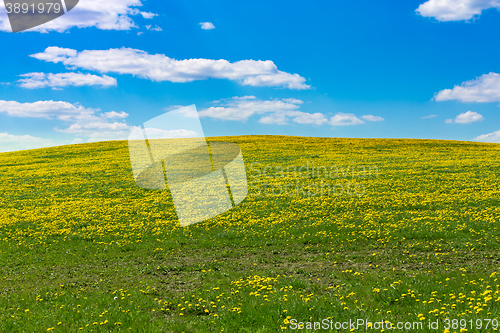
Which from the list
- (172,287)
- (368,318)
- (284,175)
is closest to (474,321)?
(368,318)

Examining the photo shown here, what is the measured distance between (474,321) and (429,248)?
9340 millimetres

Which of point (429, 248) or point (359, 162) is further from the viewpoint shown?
point (359, 162)

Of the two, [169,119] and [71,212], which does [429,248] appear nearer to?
[169,119]

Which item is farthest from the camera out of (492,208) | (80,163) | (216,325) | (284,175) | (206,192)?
(80,163)

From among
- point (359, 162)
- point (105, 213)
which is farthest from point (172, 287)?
point (359, 162)

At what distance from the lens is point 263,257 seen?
16.8 m

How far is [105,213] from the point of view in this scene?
27.4 meters

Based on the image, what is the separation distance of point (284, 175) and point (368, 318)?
32089 mm

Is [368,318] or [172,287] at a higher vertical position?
[368,318]

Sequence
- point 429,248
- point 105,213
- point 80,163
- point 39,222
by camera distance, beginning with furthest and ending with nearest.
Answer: point 80,163 < point 105,213 < point 39,222 < point 429,248

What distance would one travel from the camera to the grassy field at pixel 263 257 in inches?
379

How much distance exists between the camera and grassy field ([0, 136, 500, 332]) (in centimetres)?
962

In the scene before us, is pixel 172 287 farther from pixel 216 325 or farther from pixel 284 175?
pixel 284 175

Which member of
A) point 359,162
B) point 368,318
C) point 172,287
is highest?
point 359,162
